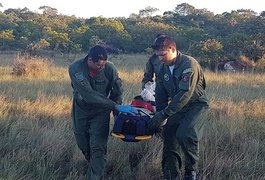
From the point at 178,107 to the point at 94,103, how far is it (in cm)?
100

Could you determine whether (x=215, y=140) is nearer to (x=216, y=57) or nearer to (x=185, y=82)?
(x=185, y=82)

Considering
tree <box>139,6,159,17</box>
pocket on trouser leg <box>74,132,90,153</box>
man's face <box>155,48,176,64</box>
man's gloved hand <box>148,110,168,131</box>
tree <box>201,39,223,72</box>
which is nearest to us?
man's gloved hand <box>148,110,168,131</box>

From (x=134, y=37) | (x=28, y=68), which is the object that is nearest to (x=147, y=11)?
(x=134, y=37)

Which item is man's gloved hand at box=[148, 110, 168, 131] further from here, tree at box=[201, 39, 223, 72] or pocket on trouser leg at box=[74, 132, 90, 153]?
tree at box=[201, 39, 223, 72]

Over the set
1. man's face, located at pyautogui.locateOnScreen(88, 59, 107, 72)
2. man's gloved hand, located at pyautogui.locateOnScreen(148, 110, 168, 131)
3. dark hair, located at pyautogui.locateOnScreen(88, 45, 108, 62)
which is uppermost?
dark hair, located at pyautogui.locateOnScreen(88, 45, 108, 62)

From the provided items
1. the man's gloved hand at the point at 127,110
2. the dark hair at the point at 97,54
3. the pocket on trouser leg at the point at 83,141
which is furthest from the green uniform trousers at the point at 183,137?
the dark hair at the point at 97,54

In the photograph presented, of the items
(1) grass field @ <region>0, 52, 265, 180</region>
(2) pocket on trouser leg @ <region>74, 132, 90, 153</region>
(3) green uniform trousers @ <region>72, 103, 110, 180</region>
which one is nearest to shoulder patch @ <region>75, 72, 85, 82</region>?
(3) green uniform trousers @ <region>72, 103, 110, 180</region>

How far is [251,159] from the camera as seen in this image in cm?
596

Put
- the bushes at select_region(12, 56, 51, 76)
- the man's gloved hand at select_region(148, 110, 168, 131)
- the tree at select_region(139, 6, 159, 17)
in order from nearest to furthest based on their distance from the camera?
the man's gloved hand at select_region(148, 110, 168, 131), the bushes at select_region(12, 56, 51, 76), the tree at select_region(139, 6, 159, 17)

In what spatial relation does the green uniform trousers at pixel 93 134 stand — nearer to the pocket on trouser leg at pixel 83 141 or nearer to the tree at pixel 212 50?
the pocket on trouser leg at pixel 83 141

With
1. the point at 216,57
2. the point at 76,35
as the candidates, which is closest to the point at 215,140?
the point at 216,57

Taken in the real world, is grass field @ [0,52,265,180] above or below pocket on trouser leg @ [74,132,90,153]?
below

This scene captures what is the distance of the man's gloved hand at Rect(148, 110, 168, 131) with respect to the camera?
5035 mm

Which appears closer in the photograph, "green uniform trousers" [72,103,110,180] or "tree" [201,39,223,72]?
"green uniform trousers" [72,103,110,180]
